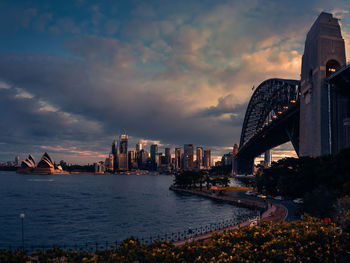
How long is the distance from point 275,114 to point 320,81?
56313mm

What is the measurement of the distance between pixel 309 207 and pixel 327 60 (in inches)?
1533

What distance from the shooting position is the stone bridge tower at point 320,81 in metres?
57.3

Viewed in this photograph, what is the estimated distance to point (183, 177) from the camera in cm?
12675

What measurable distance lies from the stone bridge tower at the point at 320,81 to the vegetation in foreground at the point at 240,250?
41658 mm

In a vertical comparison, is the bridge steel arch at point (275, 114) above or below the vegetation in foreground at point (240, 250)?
above

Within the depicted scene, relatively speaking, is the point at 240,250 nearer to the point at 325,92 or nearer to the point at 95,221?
the point at 95,221

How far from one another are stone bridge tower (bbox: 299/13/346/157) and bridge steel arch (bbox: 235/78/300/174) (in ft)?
62.9

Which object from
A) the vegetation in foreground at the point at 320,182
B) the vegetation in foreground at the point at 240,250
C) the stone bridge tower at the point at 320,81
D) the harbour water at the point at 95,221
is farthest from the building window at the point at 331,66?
the vegetation in foreground at the point at 240,250

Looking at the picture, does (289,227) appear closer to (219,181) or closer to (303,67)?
(303,67)

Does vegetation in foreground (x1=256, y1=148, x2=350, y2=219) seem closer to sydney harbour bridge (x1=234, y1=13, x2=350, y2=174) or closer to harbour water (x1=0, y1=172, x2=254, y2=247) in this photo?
sydney harbour bridge (x1=234, y1=13, x2=350, y2=174)

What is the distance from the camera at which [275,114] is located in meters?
115

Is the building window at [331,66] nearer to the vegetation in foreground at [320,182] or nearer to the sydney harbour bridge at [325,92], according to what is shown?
the sydney harbour bridge at [325,92]

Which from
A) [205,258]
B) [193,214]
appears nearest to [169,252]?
[205,258]

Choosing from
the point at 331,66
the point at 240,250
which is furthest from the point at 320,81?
the point at 240,250
